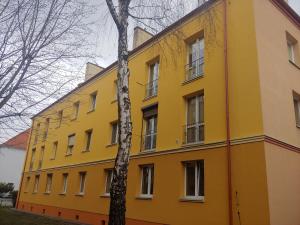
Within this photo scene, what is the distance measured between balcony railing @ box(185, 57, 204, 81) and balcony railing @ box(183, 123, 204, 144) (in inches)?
83.3

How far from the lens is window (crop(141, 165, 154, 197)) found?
44.6 ft

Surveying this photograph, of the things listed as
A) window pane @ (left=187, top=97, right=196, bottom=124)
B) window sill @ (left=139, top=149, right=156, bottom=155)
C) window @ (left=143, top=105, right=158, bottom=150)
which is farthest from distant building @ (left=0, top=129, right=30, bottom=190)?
window pane @ (left=187, top=97, right=196, bottom=124)

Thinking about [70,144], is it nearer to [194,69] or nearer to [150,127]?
[150,127]

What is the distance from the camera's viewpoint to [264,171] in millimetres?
9211

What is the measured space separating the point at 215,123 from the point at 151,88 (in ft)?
17.1

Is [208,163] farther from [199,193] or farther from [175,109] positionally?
[175,109]

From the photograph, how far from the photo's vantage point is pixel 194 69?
1338 centimetres

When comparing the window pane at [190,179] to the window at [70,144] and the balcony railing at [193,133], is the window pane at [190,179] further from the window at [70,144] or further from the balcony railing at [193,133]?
the window at [70,144]

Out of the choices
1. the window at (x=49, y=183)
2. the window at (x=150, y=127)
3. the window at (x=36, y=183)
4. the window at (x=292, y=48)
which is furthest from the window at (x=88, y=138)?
the window at (x=292, y=48)

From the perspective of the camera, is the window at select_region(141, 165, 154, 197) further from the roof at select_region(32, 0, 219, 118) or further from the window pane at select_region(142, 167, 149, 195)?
the roof at select_region(32, 0, 219, 118)

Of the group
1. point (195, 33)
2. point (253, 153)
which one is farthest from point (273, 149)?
point (195, 33)

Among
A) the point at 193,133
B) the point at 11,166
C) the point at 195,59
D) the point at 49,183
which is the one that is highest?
the point at 195,59

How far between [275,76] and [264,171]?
12.4 ft

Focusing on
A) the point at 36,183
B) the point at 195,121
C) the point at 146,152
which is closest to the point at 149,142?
the point at 146,152
